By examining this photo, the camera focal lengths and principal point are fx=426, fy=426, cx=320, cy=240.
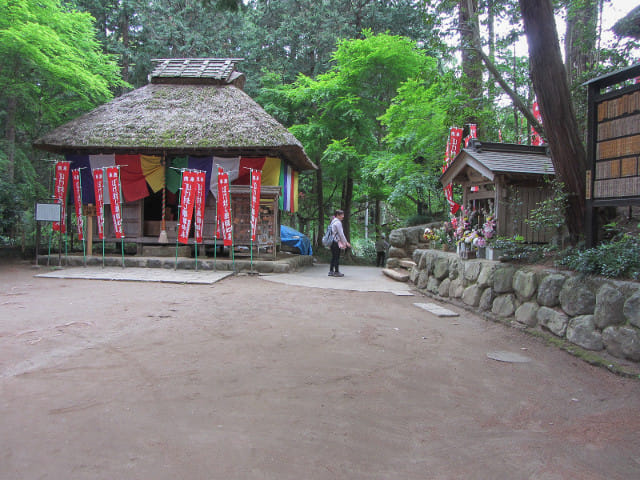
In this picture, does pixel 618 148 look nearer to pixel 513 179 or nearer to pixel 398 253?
pixel 513 179

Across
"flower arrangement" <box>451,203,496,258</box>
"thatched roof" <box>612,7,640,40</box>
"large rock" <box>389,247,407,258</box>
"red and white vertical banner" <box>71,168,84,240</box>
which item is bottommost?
"large rock" <box>389,247,407,258</box>

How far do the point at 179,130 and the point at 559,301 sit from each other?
37.6ft

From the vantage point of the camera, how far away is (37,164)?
63.8ft

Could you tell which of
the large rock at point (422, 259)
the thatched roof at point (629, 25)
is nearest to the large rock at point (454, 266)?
the large rock at point (422, 259)

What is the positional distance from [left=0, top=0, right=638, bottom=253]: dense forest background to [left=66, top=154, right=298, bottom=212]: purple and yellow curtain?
121cm

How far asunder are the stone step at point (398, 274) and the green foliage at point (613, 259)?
6.33m

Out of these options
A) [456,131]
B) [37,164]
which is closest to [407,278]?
[456,131]

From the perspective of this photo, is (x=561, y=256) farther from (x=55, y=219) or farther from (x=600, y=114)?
(x=55, y=219)

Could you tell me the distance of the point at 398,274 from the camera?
12.2 meters

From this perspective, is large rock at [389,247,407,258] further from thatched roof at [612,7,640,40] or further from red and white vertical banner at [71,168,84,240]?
red and white vertical banner at [71,168,84,240]

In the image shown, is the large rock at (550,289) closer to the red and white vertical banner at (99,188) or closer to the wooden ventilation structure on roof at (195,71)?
the red and white vertical banner at (99,188)

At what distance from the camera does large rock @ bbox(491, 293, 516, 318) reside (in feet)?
21.6

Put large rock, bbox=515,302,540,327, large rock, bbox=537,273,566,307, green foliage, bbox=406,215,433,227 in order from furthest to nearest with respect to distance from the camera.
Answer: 1. green foliage, bbox=406,215,433,227
2. large rock, bbox=515,302,540,327
3. large rock, bbox=537,273,566,307

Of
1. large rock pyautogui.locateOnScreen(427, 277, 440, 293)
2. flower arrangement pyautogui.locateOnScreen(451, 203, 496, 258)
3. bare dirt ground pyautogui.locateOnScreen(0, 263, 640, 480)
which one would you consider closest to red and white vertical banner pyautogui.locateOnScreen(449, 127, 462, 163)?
flower arrangement pyautogui.locateOnScreen(451, 203, 496, 258)
